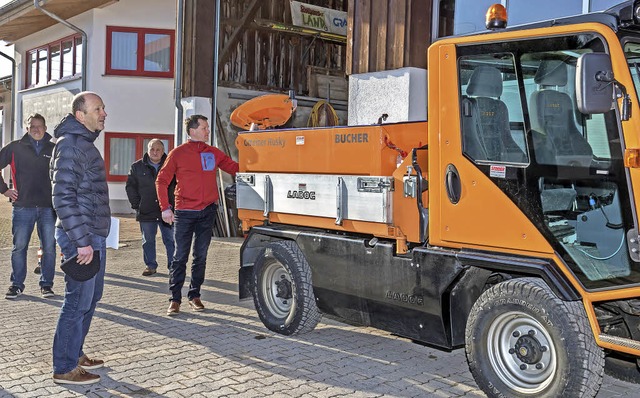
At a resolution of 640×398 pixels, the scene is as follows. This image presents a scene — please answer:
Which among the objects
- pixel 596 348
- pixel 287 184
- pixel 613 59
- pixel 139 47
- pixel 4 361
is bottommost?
pixel 4 361

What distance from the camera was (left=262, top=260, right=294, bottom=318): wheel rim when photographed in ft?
20.2

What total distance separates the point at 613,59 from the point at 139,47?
1693cm

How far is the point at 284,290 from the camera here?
6164mm

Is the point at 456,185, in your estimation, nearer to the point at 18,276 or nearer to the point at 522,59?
the point at 522,59

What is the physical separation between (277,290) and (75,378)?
2048 millimetres

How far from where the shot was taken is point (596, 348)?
3.90m

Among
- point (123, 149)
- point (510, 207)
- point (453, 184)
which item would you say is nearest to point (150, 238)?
point (453, 184)

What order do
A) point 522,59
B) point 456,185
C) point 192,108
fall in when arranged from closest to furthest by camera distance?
point 522,59 → point 456,185 → point 192,108

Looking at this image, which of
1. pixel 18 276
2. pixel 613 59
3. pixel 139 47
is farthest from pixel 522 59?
pixel 139 47

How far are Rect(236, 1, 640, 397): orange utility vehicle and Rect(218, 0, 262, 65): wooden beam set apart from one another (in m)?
10.3

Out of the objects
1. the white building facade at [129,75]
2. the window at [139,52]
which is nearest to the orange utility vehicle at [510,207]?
the white building facade at [129,75]

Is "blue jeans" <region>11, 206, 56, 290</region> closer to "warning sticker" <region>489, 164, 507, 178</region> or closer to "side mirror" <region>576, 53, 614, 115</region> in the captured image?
"warning sticker" <region>489, 164, 507, 178</region>

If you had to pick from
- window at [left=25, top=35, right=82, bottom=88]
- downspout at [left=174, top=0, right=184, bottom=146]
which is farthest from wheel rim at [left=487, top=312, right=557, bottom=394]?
window at [left=25, top=35, right=82, bottom=88]

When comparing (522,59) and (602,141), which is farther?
(522,59)
